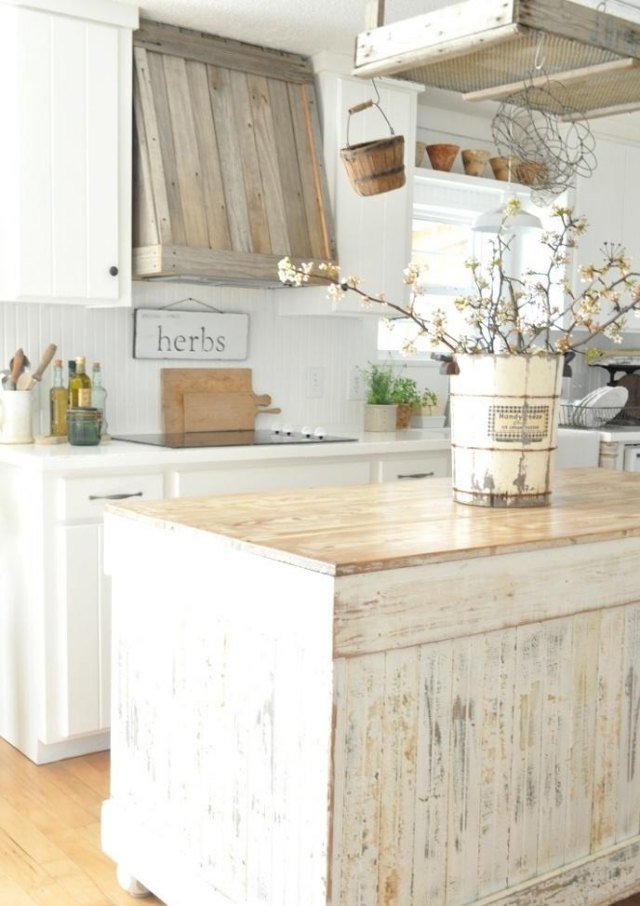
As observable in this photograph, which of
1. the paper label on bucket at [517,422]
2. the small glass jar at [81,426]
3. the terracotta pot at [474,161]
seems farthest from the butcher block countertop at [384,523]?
the terracotta pot at [474,161]

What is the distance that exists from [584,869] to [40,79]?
9.77ft

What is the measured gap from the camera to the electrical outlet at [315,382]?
475 cm

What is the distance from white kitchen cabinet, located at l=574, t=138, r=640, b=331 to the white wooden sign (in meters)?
1.90

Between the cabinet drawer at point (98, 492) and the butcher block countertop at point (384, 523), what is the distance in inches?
39.9

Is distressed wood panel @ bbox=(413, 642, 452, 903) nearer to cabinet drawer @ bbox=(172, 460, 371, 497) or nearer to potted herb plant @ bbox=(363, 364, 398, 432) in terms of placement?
cabinet drawer @ bbox=(172, 460, 371, 497)

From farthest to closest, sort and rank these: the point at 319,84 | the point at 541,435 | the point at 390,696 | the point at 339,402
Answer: the point at 339,402, the point at 319,84, the point at 541,435, the point at 390,696

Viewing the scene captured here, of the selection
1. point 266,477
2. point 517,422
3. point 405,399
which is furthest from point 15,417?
point 517,422

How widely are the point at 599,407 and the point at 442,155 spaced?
4.75ft

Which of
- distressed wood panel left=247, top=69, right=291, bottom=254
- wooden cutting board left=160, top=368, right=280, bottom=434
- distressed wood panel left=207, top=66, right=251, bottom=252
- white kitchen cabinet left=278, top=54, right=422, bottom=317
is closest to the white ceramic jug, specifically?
wooden cutting board left=160, top=368, right=280, bottom=434

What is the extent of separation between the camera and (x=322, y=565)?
175 centimetres

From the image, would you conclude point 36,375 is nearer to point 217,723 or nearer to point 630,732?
point 217,723

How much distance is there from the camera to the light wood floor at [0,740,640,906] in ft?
8.32

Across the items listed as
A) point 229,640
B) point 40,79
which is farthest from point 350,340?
point 229,640

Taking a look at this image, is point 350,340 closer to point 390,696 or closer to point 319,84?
point 319,84
